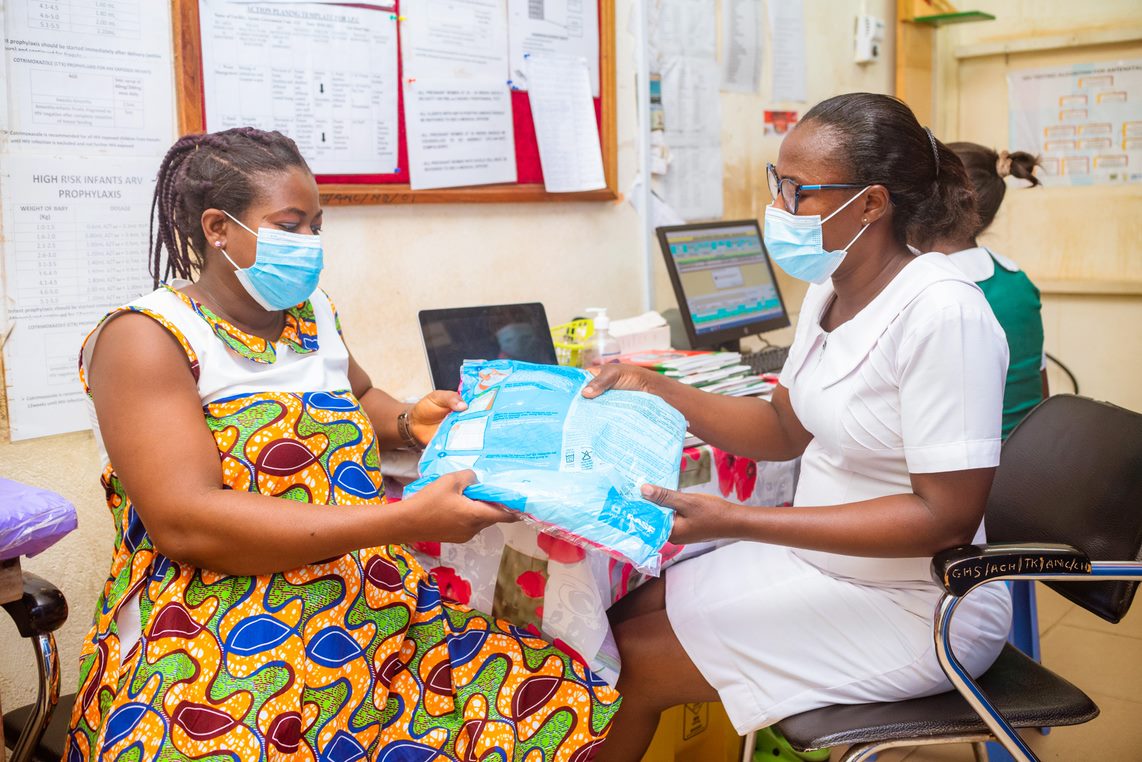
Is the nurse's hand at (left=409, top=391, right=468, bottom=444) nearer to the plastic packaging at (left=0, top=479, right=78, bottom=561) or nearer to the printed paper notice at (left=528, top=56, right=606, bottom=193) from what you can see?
the plastic packaging at (left=0, top=479, right=78, bottom=561)

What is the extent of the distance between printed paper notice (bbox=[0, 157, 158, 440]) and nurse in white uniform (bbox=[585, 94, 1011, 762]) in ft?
3.31

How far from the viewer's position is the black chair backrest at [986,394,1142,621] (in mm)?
1519

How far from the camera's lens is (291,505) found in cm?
132

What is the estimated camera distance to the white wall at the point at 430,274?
73.9 inches

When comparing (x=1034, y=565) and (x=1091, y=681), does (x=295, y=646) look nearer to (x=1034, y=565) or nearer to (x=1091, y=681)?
(x=1034, y=565)

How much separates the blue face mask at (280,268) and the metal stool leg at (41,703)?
22.8 inches

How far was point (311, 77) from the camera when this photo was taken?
213cm

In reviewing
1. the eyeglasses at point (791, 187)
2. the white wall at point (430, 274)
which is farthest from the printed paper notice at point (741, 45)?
the eyeglasses at point (791, 187)

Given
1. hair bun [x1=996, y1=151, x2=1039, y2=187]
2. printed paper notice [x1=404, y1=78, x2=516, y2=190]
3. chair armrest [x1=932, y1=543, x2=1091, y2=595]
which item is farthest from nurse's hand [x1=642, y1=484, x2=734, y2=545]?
hair bun [x1=996, y1=151, x2=1039, y2=187]

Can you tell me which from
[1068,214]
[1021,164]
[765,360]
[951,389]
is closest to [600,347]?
[765,360]

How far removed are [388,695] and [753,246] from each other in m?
2.04

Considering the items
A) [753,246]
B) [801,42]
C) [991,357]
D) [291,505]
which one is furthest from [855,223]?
[801,42]

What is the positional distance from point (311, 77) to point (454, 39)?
43cm

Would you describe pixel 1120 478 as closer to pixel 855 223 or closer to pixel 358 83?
pixel 855 223
